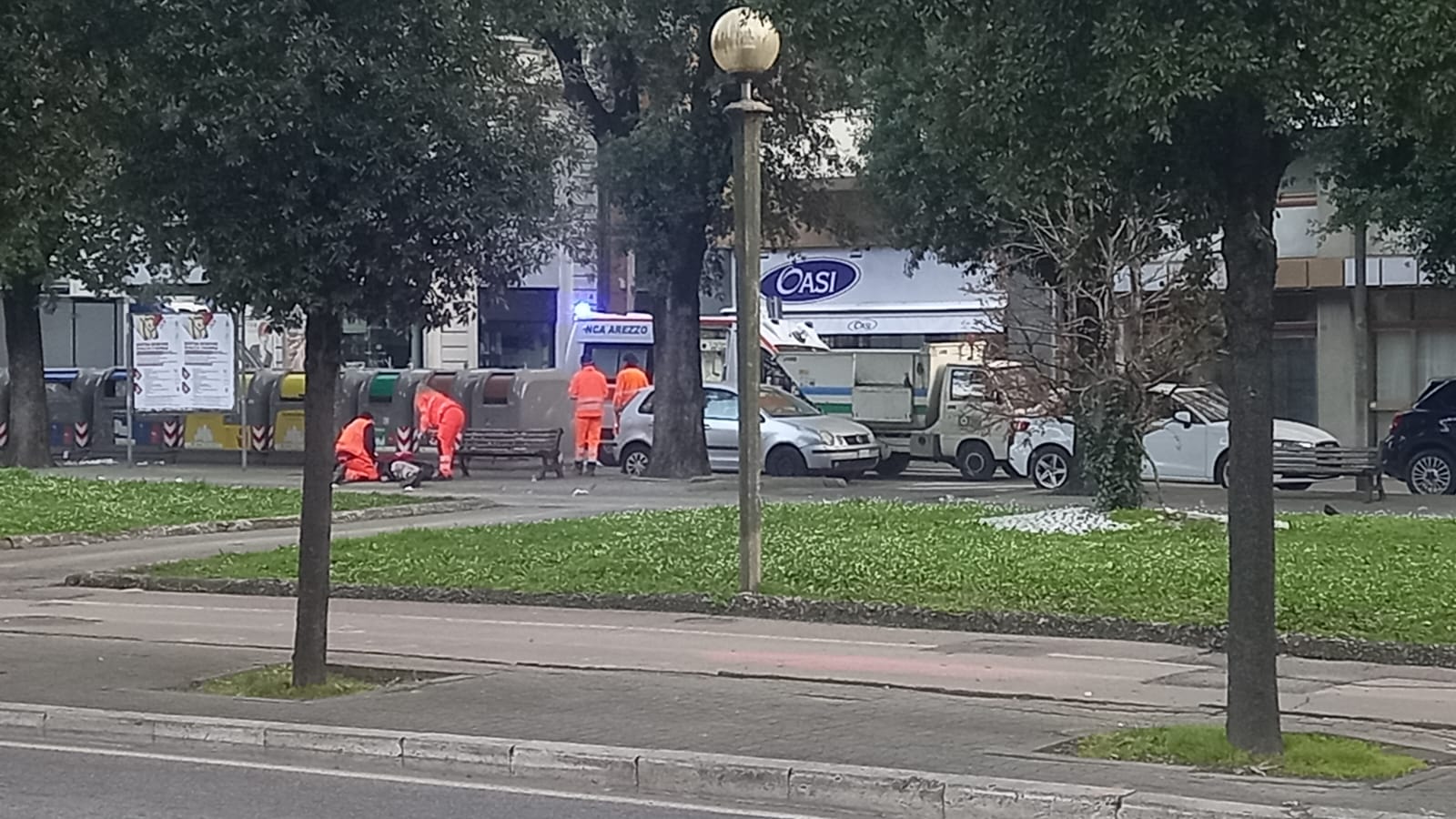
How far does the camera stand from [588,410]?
34.5 metres

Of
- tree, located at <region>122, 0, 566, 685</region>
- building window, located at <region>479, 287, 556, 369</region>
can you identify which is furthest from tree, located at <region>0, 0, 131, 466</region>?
building window, located at <region>479, 287, 556, 369</region>

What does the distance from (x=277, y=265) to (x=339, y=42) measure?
52.5 inches

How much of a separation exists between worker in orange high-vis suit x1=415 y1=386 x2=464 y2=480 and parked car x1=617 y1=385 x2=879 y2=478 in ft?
9.72

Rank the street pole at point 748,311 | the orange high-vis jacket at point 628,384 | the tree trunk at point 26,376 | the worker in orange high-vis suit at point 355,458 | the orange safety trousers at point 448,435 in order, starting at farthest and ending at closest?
the orange high-vis jacket at point 628,384 → the tree trunk at point 26,376 → the orange safety trousers at point 448,435 → the worker in orange high-vis suit at point 355,458 → the street pole at point 748,311

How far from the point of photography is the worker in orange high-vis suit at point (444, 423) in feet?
109

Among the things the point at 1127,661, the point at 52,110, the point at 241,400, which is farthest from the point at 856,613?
the point at 241,400

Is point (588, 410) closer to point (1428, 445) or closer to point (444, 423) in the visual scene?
point (444, 423)

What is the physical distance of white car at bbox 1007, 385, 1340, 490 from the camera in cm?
2867

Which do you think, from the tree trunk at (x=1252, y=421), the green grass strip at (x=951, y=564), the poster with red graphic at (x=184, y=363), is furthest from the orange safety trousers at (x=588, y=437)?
the tree trunk at (x=1252, y=421)

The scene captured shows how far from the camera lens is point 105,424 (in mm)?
40656

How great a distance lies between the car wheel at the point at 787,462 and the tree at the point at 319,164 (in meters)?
20.4

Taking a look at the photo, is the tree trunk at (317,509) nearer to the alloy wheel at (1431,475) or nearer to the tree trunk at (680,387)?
the alloy wheel at (1431,475)

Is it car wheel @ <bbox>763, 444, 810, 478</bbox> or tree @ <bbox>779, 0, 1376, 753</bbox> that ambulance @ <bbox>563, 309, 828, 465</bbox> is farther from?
tree @ <bbox>779, 0, 1376, 753</bbox>

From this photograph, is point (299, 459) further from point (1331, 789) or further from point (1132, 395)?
point (1331, 789)
